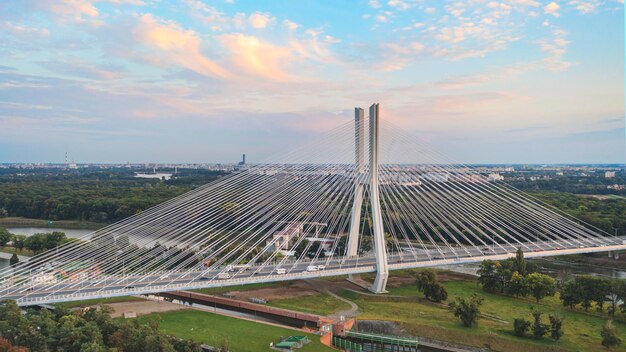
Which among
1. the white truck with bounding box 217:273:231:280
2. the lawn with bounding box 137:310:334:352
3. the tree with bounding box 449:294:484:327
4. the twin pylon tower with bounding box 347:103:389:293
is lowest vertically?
the lawn with bounding box 137:310:334:352

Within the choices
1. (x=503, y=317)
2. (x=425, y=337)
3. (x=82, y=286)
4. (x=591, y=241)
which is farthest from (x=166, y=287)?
(x=591, y=241)

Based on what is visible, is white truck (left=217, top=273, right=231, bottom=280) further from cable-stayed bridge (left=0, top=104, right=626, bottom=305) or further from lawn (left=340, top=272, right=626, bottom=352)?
lawn (left=340, top=272, right=626, bottom=352)

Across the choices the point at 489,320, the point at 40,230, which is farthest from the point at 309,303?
the point at 40,230

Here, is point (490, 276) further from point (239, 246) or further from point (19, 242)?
Result: point (19, 242)

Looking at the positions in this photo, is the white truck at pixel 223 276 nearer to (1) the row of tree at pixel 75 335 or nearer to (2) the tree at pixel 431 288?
(1) the row of tree at pixel 75 335

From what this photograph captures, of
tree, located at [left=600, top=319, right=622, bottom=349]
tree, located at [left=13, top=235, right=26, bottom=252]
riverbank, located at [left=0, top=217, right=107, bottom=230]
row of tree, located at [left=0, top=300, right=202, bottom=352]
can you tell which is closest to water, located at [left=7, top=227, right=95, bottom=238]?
riverbank, located at [left=0, top=217, right=107, bottom=230]

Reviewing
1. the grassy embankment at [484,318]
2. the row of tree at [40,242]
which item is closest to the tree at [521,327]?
the grassy embankment at [484,318]
